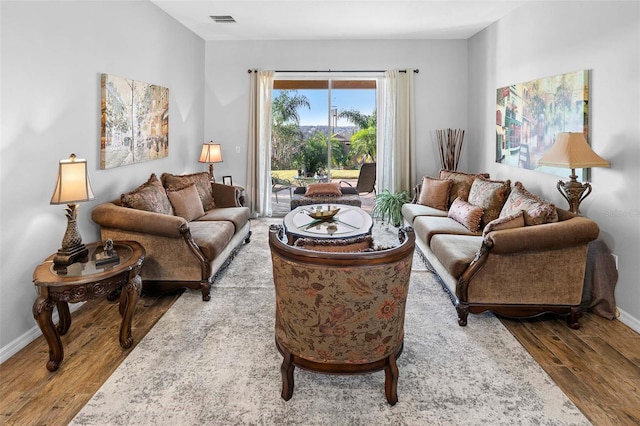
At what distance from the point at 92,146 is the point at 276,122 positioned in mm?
3921

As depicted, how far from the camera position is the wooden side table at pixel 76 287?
2.40 metres

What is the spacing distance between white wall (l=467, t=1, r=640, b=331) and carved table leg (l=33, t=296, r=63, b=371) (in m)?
3.98

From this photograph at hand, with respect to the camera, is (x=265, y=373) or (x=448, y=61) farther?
(x=448, y=61)

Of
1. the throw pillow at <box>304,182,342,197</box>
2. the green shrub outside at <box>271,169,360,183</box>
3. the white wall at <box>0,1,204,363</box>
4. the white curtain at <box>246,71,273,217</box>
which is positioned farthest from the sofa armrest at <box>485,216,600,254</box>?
the white curtain at <box>246,71,273,217</box>

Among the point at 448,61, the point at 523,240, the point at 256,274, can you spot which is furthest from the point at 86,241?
the point at 448,61

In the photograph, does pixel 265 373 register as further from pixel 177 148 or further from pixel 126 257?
pixel 177 148

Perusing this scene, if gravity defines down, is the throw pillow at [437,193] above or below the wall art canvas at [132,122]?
below

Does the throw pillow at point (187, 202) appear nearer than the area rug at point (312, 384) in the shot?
No

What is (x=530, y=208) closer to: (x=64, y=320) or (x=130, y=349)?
(x=130, y=349)

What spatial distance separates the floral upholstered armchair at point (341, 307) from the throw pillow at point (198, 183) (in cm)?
303

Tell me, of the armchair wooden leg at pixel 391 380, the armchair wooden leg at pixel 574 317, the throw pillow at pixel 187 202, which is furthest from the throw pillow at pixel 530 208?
the throw pillow at pixel 187 202

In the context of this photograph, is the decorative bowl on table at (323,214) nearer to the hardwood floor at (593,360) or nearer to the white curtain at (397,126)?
the hardwood floor at (593,360)

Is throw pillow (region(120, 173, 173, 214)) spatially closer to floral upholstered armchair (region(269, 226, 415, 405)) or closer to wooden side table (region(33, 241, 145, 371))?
wooden side table (region(33, 241, 145, 371))

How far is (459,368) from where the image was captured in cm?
253
